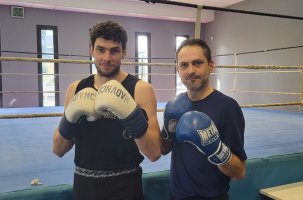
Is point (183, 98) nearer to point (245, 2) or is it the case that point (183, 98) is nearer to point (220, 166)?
point (220, 166)

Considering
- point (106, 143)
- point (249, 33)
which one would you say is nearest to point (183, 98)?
point (106, 143)

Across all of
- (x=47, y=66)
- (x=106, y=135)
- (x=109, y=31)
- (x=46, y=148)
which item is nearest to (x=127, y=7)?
(x=47, y=66)

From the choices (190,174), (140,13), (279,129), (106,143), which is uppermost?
(140,13)

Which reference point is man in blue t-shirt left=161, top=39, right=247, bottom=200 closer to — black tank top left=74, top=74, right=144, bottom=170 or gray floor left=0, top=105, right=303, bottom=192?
black tank top left=74, top=74, right=144, bottom=170

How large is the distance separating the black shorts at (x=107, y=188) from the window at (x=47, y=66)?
5.50 metres

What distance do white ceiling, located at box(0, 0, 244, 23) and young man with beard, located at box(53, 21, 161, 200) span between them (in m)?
5.26

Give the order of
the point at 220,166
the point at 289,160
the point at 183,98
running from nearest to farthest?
the point at 220,166, the point at 183,98, the point at 289,160

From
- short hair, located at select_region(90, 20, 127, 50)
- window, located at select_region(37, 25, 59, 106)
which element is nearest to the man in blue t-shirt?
short hair, located at select_region(90, 20, 127, 50)

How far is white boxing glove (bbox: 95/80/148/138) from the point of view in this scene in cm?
91

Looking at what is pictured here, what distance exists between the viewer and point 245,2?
6.19m

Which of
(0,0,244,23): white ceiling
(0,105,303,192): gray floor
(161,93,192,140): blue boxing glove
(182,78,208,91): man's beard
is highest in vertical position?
(0,0,244,23): white ceiling

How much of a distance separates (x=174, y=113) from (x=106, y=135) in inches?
10.1

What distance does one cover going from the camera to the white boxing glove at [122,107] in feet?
2.99

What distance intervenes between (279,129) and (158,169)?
178cm
